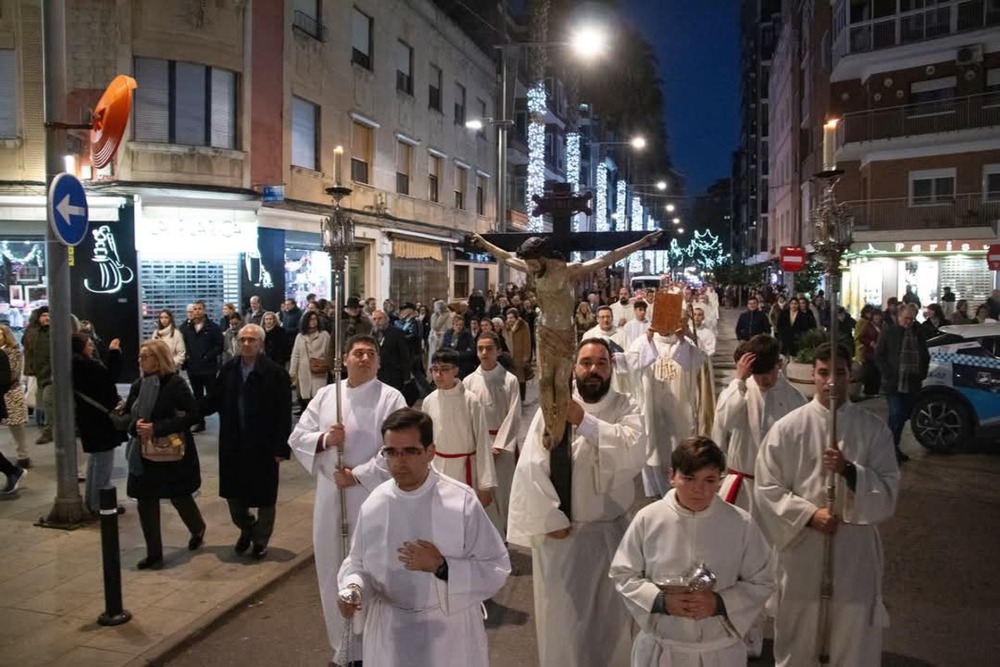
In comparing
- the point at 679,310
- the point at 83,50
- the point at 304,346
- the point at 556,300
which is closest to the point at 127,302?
the point at 83,50

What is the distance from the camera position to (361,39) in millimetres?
22703

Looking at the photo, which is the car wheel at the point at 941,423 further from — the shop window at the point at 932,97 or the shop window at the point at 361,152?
the shop window at the point at 932,97

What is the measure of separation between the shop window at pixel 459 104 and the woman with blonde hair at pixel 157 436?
2429 centimetres

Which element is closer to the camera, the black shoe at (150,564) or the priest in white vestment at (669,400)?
the black shoe at (150,564)

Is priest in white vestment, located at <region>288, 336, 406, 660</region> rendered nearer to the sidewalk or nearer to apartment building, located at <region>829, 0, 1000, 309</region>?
the sidewalk

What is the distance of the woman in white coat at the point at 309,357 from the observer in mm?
12203

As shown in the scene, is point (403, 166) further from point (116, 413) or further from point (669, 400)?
point (116, 413)

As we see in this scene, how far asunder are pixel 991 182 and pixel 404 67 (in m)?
20.4

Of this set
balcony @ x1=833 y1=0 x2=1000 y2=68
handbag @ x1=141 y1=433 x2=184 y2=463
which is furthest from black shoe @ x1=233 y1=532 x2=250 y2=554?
balcony @ x1=833 y1=0 x2=1000 y2=68

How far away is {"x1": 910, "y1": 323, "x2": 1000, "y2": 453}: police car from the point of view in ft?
37.1

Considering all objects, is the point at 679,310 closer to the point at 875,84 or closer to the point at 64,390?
the point at 64,390

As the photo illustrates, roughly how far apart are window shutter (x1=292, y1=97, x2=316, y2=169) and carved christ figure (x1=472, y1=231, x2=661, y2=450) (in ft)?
52.7

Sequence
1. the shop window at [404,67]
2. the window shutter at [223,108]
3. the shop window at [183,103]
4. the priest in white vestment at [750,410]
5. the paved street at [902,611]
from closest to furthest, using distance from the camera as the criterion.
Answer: the paved street at [902,611], the priest in white vestment at [750,410], the shop window at [183,103], the window shutter at [223,108], the shop window at [404,67]

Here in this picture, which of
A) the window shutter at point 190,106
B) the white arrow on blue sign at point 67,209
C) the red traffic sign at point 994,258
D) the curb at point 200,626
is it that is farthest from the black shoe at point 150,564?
the red traffic sign at point 994,258
